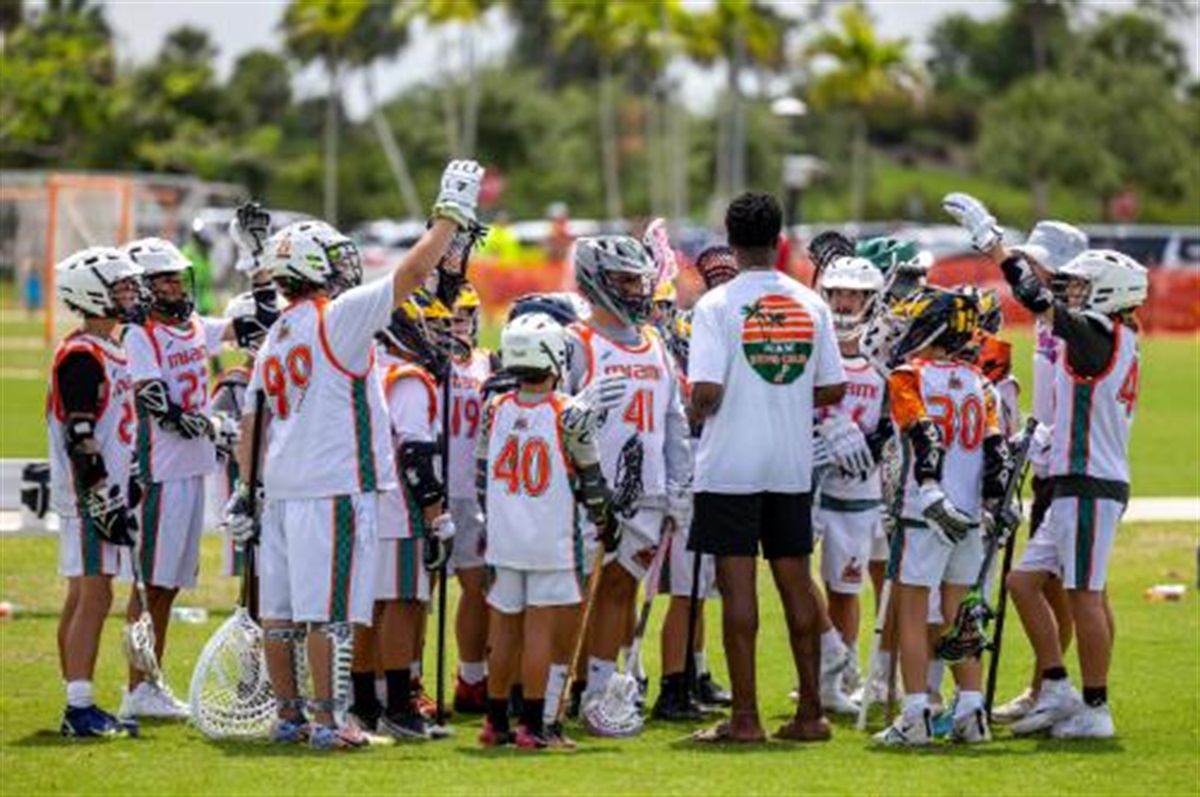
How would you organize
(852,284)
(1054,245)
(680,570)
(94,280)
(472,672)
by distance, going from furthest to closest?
(1054,245)
(680,570)
(472,672)
(852,284)
(94,280)

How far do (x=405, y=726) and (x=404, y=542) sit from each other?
832 millimetres

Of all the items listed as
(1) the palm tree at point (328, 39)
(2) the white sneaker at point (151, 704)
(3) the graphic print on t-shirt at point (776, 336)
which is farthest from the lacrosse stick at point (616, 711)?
(1) the palm tree at point (328, 39)

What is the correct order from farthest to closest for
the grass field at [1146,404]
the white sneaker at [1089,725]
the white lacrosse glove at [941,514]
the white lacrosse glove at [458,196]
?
1. the grass field at [1146,404]
2. the white sneaker at [1089,725]
3. the white lacrosse glove at [941,514]
4. the white lacrosse glove at [458,196]

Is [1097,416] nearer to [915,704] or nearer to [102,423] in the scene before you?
[915,704]

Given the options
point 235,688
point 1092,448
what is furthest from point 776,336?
point 235,688

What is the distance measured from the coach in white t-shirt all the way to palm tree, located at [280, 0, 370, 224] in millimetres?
78616

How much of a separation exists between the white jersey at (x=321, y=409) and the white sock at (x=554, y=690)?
114cm

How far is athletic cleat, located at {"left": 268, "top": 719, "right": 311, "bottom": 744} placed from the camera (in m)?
13.4

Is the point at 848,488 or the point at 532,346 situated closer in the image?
the point at 532,346

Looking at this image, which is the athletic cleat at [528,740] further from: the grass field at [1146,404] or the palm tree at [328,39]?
the palm tree at [328,39]

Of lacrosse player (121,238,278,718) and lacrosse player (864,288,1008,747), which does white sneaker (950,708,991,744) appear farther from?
lacrosse player (121,238,278,718)

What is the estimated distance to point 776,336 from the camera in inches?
532

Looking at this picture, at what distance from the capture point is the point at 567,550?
13.3 meters

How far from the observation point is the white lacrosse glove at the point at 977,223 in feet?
44.3
